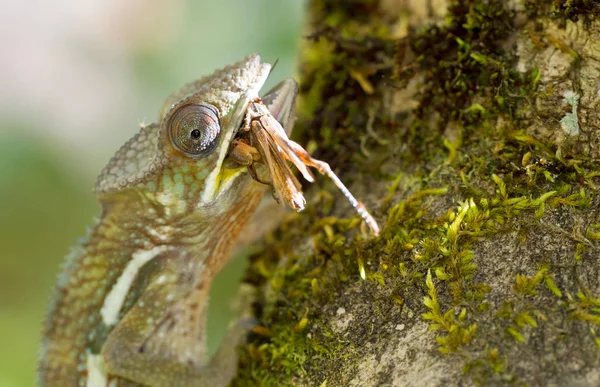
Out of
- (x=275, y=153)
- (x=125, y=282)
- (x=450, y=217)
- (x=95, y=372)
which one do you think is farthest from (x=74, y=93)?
(x=450, y=217)

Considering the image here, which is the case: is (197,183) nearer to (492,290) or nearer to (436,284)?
(436,284)

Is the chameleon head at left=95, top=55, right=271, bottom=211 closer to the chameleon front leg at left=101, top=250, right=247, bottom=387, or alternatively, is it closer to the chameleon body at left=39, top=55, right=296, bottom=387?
the chameleon body at left=39, top=55, right=296, bottom=387

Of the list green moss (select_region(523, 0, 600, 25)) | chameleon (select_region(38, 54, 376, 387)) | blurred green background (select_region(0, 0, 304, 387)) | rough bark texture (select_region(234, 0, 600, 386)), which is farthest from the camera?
blurred green background (select_region(0, 0, 304, 387))

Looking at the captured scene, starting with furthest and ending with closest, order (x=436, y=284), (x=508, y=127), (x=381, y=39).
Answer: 1. (x=381, y=39)
2. (x=508, y=127)
3. (x=436, y=284)

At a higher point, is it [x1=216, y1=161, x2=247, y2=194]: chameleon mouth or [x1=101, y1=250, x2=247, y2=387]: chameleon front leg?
[x1=216, y1=161, x2=247, y2=194]: chameleon mouth

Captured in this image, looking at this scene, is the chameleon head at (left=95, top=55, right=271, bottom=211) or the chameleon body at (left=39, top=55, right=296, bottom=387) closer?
the chameleon head at (left=95, top=55, right=271, bottom=211)

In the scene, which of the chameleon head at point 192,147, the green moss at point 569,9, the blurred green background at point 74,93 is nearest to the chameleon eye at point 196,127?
the chameleon head at point 192,147

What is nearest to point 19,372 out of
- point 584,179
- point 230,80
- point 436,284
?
point 230,80

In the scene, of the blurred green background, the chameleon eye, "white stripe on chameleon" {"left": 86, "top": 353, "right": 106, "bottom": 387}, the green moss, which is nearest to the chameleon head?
the chameleon eye
